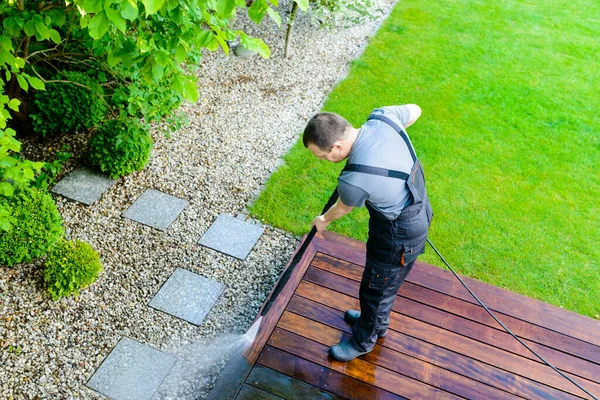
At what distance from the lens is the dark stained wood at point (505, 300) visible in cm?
342

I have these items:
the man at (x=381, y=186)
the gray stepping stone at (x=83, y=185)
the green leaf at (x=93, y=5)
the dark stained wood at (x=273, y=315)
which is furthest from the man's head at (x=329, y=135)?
the gray stepping stone at (x=83, y=185)

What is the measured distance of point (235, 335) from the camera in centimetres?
347

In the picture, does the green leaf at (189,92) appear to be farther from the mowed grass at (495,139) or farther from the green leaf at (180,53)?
the mowed grass at (495,139)

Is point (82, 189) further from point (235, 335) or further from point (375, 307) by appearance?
point (375, 307)

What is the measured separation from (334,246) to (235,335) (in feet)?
3.40

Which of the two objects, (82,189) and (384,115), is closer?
(384,115)

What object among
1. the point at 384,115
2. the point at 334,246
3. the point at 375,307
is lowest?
the point at 334,246

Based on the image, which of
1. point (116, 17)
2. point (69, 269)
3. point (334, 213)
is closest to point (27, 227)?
point (69, 269)

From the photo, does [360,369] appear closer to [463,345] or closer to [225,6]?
[463,345]

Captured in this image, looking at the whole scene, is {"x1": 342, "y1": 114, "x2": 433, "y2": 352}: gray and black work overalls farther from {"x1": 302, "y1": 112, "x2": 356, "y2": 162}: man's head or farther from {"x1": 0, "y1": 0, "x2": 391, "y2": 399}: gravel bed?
{"x1": 0, "y1": 0, "x2": 391, "y2": 399}: gravel bed

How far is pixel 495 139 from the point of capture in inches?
222

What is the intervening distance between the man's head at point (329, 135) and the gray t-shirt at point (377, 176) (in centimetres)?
5

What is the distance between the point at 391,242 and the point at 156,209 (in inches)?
97.1

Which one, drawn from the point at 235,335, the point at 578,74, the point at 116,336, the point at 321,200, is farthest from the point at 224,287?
the point at 578,74
